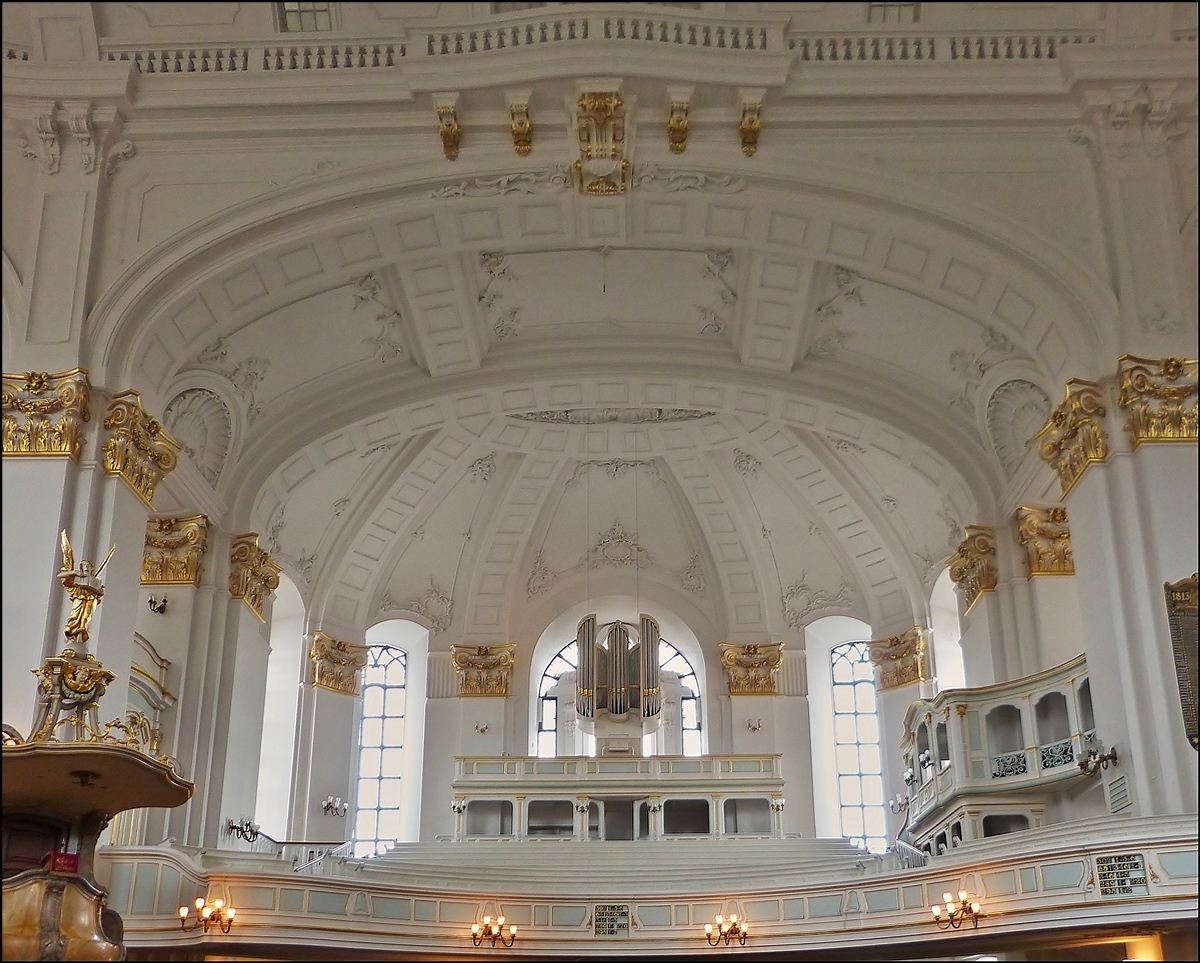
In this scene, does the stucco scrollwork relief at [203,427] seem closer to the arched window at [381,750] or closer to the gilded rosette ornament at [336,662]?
the gilded rosette ornament at [336,662]

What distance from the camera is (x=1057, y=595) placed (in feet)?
69.8

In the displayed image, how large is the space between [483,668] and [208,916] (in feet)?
40.8

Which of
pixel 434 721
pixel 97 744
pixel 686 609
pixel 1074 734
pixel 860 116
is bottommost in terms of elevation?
pixel 97 744

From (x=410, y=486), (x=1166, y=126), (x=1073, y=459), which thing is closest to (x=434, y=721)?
(x=410, y=486)

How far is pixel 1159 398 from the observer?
54.2ft

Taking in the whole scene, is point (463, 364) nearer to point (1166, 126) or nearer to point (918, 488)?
point (918, 488)

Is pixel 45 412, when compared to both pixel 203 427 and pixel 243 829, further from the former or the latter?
pixel 243 829

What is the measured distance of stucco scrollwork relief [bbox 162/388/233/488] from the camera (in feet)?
65.6

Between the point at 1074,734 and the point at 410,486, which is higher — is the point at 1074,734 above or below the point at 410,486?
below

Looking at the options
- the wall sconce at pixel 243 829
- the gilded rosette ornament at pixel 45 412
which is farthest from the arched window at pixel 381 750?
the gilded rosette ornament at pixel 45 412

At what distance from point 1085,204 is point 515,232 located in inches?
309

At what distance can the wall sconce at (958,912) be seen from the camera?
52.9 ft

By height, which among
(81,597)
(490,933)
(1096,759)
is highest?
(81,597)

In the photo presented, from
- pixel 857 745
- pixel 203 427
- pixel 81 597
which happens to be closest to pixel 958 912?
pixel 81 597
